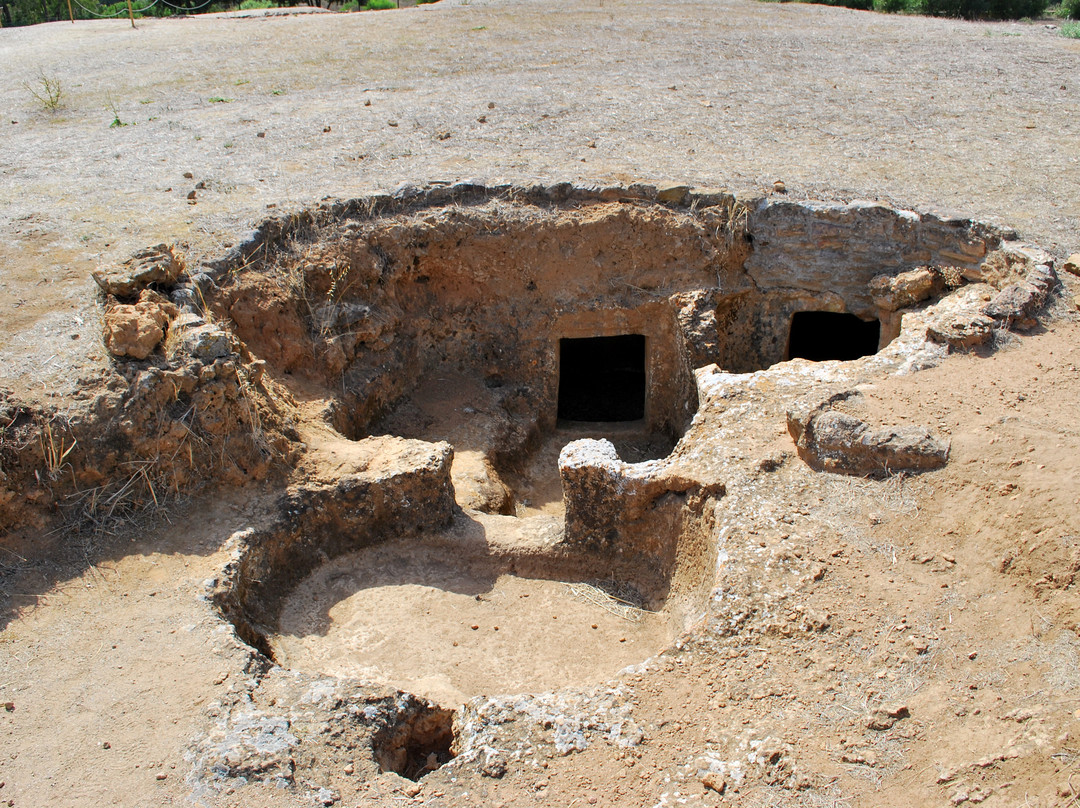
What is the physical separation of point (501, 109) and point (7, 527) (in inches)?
282

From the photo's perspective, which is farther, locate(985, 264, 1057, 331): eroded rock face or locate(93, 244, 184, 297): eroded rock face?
locate(985, 264, 1057, 331): eroded rock face

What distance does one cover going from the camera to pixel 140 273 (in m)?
6.04

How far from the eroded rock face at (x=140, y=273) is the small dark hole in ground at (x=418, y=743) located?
376cm

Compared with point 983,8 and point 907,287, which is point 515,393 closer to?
point 907,287

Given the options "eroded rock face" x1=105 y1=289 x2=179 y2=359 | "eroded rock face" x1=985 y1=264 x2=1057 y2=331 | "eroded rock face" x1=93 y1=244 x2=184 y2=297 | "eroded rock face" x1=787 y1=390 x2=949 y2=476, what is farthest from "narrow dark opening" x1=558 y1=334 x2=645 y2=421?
"eroded rock face" x1=105 y1=289 x2=179 y2=359

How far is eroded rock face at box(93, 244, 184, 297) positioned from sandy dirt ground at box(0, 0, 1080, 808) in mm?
291

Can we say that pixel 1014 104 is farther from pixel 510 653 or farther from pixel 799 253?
pixel 510 653

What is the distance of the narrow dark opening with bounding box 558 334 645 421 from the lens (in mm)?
9711

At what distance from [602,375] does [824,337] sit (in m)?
2.58

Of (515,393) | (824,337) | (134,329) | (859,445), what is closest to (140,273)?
(134,329)

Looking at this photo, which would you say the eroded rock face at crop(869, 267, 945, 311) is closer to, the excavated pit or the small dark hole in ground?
the excavated pit

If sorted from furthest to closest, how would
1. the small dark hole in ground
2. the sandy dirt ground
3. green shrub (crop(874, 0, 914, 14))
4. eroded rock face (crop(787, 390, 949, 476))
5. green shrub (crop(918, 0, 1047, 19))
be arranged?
green shrub (crop(874, 0, 914, 14))
green shrub (crop(918, 0, 1047, 19))
eroded rock face (crop(787, 390, 949, 476))
the small dark hole in ground
the sandy dirt ground

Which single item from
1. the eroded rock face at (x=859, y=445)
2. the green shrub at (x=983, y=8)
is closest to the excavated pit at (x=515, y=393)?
the eroded rock face at (x=859, y=445)

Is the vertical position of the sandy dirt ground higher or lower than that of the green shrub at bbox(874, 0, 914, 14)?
lower
